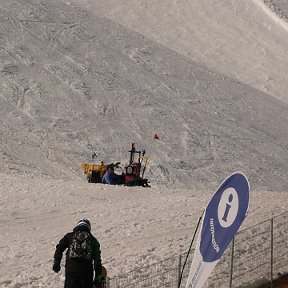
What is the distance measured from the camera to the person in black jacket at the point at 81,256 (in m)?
6.88

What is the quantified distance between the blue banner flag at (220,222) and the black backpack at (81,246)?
1.57m

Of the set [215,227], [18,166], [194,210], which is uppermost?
[215,227]

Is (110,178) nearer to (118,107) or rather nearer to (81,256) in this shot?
(118,107)

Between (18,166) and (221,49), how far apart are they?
23.0m

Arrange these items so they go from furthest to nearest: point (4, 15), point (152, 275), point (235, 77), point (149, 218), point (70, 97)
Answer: point (235, 77), point (4, 15), point (70, 97), point (149, 218), point (152, 275)

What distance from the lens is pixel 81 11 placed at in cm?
4134

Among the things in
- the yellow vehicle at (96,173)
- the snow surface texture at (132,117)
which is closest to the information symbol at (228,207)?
the snow surface texture at (132,117)

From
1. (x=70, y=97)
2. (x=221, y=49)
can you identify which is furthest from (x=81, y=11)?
(x=70, y=97)

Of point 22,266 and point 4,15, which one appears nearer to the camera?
point 22,266

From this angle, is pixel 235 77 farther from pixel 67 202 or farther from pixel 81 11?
pixel 67 202

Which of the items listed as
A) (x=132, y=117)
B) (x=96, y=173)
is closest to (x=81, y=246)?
(x=96, y=173)

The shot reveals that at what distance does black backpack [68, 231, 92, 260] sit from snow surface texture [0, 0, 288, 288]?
9.76ft

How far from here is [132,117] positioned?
30516mm

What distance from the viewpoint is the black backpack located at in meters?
6.87
